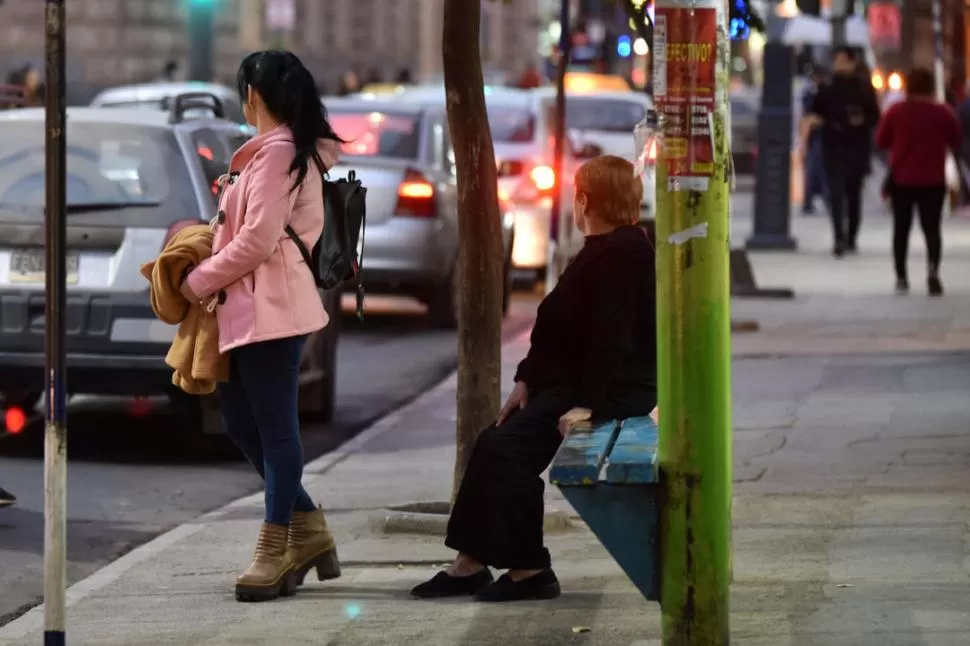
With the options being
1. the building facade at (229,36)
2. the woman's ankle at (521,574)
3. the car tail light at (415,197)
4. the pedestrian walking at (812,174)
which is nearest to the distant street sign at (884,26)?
the pedestrian walking at (812,174)

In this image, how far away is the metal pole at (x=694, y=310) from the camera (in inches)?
213

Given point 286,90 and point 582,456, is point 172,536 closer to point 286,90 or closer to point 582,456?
point 286,90

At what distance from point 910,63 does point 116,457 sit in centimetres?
4572

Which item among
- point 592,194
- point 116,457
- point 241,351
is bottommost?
point 116,457

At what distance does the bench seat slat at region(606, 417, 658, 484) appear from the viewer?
5.62 metres

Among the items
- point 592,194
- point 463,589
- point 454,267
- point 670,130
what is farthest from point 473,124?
point 454,267

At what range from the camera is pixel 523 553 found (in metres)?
6.84

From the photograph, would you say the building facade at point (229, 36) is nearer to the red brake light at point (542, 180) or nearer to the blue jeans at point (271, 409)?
the red brake light at point (542, 180)

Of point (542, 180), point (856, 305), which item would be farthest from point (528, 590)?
point (542, 180)

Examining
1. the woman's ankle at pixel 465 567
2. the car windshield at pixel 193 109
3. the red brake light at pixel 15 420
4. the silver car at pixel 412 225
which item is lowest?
the red brake light at pixel 15 420

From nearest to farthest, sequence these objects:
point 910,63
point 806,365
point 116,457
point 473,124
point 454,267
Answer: point 473,124
point 116,457
point 806,365
point 454,267
point 910,63

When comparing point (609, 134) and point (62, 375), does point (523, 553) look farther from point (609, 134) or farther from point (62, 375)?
point (609, 134)

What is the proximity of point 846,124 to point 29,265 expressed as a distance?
43.6 feet

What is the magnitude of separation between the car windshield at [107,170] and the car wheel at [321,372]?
1250mm
